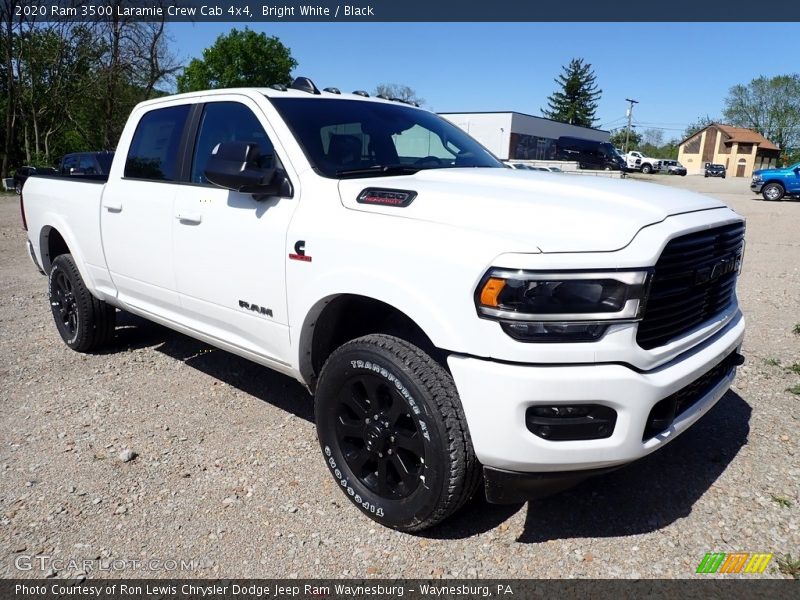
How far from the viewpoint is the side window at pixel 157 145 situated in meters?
3.80

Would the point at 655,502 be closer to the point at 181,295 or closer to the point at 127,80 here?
the point at 181,295

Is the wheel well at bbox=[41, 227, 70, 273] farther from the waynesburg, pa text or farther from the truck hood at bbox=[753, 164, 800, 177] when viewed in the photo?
the truck hood at bbox=[753, 164, 800, 177]

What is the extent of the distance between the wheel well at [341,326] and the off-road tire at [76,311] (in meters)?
2.53

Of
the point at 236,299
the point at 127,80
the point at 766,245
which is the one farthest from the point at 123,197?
the point at 127,80

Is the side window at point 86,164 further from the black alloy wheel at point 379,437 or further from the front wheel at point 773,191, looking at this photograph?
the front wheel at point 773,191

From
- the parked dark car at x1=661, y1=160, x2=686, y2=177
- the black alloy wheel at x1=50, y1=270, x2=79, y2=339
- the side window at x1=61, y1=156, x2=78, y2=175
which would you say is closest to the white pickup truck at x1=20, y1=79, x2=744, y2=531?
the black alloy wheel at x1=50, y1=270, x2=79, y2=339

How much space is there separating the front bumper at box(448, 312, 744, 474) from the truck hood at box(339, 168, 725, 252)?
0.45 metres

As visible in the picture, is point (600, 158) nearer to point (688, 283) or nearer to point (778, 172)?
point (778, 172)

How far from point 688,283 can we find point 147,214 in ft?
10.3

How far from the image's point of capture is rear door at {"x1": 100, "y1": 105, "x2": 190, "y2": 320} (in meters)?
3.72

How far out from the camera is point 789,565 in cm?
243

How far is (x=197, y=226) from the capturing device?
A: 3.42 meters

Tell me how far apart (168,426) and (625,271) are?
288 cm

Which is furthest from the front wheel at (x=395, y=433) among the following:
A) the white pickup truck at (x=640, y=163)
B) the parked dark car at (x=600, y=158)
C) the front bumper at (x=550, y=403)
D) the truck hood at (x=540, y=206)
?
the white pickup truck at (x=640, y=163)
